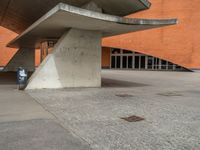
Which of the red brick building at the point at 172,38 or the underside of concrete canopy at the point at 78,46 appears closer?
the underside of concrete canopy at the point at 78,46

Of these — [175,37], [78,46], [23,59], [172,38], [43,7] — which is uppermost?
[43,7]

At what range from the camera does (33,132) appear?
4984 millimetres

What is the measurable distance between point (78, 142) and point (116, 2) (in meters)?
11.4

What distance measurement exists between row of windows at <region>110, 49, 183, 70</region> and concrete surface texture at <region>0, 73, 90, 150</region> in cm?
3380

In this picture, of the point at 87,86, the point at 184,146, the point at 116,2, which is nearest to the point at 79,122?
the point at 184,146

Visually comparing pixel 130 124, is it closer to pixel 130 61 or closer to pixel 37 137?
pixel 37 137

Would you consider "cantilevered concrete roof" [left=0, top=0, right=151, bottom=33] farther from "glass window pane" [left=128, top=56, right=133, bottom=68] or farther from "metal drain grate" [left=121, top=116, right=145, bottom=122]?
"glass window pane" [left=128, top=56, right=133, bottom=68]

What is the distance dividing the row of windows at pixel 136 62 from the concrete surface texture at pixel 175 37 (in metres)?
3.36

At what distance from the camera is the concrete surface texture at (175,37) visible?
34156 mm

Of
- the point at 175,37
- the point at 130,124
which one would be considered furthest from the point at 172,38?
the point at 130,124

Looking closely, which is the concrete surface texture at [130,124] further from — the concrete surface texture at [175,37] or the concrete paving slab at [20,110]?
the concrete surface texture at [175,37]

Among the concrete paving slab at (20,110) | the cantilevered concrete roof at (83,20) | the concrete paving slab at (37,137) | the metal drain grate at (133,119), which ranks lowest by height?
the metal drain grate at (133,119)

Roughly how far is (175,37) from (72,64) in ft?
84.0

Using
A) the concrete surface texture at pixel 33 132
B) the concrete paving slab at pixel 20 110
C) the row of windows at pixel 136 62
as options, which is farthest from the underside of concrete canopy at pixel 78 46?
the row of windows at pixel 136 62
